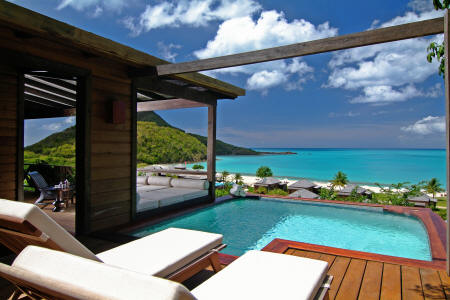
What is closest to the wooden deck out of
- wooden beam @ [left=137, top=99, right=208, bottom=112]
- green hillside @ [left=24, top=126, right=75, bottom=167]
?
wooden beam @ [left=137, top=99, right=208, bottom=112]

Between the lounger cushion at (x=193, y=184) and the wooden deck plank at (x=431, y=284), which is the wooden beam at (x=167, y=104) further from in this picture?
the wooden deck plank at (x=431, y=284)

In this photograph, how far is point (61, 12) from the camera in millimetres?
19469

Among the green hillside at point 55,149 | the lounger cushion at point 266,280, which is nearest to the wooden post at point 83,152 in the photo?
the lounger cushion at point 266,280

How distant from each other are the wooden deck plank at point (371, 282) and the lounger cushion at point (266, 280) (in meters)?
0.67

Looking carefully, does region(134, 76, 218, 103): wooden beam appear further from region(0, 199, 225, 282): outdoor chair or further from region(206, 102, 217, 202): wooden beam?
region(0, 199, 225, 282): outdoor chair

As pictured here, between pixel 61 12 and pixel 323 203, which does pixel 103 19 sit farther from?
pixel 323 203

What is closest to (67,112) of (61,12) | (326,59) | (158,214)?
(158,214)

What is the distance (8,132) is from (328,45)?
11.2 feet

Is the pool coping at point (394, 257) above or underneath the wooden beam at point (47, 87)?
underneath

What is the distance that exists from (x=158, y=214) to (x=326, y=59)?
59.4 metres

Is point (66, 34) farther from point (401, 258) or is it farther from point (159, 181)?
point (159, 181)

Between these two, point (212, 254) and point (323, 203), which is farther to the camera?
point (323, 203)

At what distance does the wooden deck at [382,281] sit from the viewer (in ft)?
7.58

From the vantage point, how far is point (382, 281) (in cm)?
256
